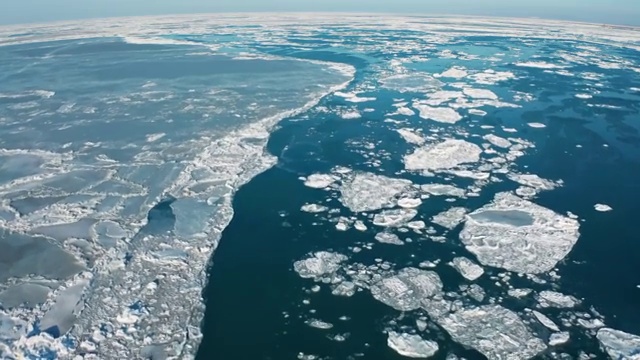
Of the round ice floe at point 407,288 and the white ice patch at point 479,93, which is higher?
the white ice patch at point 479,93

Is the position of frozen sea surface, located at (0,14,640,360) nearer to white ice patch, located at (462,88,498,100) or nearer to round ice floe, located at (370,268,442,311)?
round ice floe, located at (370,268,442,311)

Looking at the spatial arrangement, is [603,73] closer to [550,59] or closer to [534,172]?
[550,59]

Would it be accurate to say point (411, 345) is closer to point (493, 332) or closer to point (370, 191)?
point (493, 332)

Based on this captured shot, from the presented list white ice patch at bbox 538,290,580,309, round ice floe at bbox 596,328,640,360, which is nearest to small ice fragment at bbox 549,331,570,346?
round ice floe at bbox 596,328,640,360

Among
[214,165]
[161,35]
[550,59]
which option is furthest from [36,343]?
[161,35]

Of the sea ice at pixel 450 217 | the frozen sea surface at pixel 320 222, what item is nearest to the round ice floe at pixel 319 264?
the frozen sea surface at pixel 320 222

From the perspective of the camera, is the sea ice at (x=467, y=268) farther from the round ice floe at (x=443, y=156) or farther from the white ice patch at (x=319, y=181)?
the round ice floe at (x=443, y=156)
